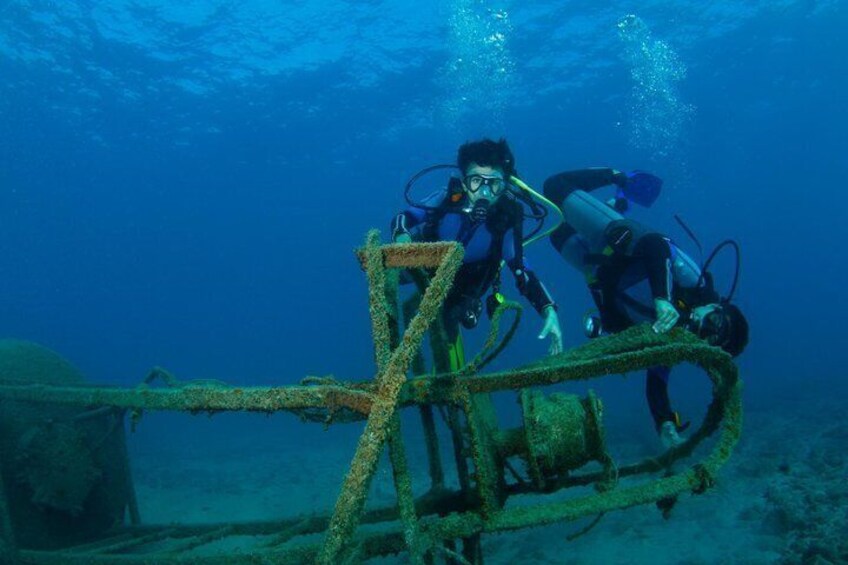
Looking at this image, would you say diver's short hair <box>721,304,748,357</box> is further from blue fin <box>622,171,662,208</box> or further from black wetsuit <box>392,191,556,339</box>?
blue fin <box>622,171,662,208</box>

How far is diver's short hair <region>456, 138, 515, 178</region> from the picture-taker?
5285mm

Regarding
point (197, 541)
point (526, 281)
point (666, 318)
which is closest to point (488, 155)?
point (526, 281)

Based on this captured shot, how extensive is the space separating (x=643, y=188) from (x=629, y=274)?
1293 millimetres

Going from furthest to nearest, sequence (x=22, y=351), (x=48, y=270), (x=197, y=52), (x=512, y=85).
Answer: (x=48, y=270) < (x=512, y=85) < (x=197, y=52) < (x=22, y=351)

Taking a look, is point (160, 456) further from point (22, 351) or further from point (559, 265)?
point (559, 265)

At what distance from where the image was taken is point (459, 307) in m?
5.23

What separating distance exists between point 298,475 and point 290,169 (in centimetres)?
3855

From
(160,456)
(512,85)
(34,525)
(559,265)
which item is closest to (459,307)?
(34,525)

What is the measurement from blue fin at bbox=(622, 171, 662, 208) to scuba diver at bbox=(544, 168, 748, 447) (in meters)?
0.01

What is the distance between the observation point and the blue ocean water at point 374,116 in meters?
25.6

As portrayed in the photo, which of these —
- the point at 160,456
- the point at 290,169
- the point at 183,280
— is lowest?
the point at 160,456

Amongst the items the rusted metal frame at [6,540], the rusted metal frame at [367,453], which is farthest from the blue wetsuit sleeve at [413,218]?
the rusted metal frame at [6,540]

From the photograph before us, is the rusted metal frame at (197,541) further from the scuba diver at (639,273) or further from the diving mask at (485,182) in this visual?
the diving mask at (485,182)

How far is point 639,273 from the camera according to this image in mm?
4984
